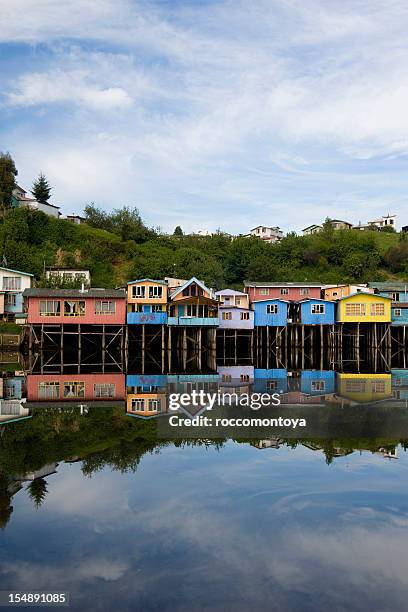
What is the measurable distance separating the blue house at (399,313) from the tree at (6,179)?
5144 centimetres

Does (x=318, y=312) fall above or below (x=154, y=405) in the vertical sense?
above

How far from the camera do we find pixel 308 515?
29.3 feet

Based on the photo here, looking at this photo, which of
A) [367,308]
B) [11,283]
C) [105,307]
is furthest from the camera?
[11,283]

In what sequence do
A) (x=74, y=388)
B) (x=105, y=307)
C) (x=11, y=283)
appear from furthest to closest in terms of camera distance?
1. (x=11, y=283)
2. (x=105, y=307)
3. (x=74, y=388)

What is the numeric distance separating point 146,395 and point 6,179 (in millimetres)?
60925

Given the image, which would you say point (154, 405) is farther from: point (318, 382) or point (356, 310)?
point (356, 310)

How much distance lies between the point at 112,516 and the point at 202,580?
2.42 m

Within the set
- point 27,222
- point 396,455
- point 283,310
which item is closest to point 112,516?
point 396,455

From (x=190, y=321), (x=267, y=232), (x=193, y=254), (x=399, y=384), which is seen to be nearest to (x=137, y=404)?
(x=399, y=384)

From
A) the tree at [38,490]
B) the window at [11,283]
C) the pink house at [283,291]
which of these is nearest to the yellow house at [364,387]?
the tree at [38,490]

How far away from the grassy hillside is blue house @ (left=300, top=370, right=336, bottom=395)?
3665 cm

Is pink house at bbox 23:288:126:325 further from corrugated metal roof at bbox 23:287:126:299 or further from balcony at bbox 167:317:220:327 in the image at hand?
balcony at bbox 167:317:220:327

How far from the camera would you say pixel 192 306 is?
149 feet

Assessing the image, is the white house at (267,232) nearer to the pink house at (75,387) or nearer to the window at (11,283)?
the window at (11,283)
